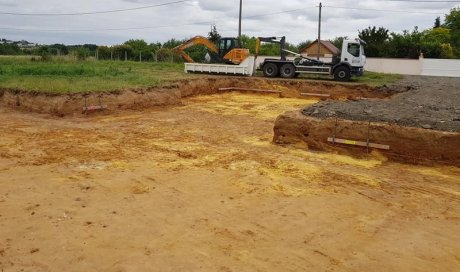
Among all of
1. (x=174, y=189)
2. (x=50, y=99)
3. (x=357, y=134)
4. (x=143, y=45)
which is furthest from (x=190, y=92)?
(x=143, y=45)

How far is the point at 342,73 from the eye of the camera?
2380 centimetres

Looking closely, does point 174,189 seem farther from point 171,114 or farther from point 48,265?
point 171,114

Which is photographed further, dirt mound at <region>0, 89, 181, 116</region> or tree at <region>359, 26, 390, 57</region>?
tree at <region>359, 26, 390, 57</region>

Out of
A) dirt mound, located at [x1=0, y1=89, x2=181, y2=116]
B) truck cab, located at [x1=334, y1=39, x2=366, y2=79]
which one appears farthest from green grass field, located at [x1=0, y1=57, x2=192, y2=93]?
truck cab, located at [x1=334, y1=39, x2=366, y2=79]

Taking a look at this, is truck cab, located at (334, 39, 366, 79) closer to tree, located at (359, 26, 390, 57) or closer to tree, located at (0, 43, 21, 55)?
tree, located at (359, 26, 390, 57)

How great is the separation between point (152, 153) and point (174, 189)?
2.56 m

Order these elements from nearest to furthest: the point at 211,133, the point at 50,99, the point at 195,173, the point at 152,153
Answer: the point at 195,173 < the point at 152,153 < the point at 211,133 < the point at 50,99

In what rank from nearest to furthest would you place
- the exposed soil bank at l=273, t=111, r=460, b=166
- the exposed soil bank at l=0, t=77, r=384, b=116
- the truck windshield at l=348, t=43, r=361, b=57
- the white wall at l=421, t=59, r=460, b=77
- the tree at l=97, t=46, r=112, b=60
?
the exposed soil bank at l=273, t=111, r=460, b=166 < the exposed soil bank at l=0, t=77, r=384, b=116 < the truck windshield at l=348, t=43, r=361, b=57 < the white wall at l=421, t=59, r=460, b=77 < the tree at l=97, t=46, r=112, b=60

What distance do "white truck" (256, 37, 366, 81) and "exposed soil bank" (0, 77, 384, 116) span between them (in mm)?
1783

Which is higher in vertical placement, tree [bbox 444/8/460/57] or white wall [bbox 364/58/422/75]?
tree [bbox 444/8/460/57]

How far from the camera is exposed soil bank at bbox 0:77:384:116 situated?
14.3 meters

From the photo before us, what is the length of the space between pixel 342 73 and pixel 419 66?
14.5 metres

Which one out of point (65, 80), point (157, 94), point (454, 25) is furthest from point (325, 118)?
point (454, 25)

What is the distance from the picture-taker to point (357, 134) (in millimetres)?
10328
